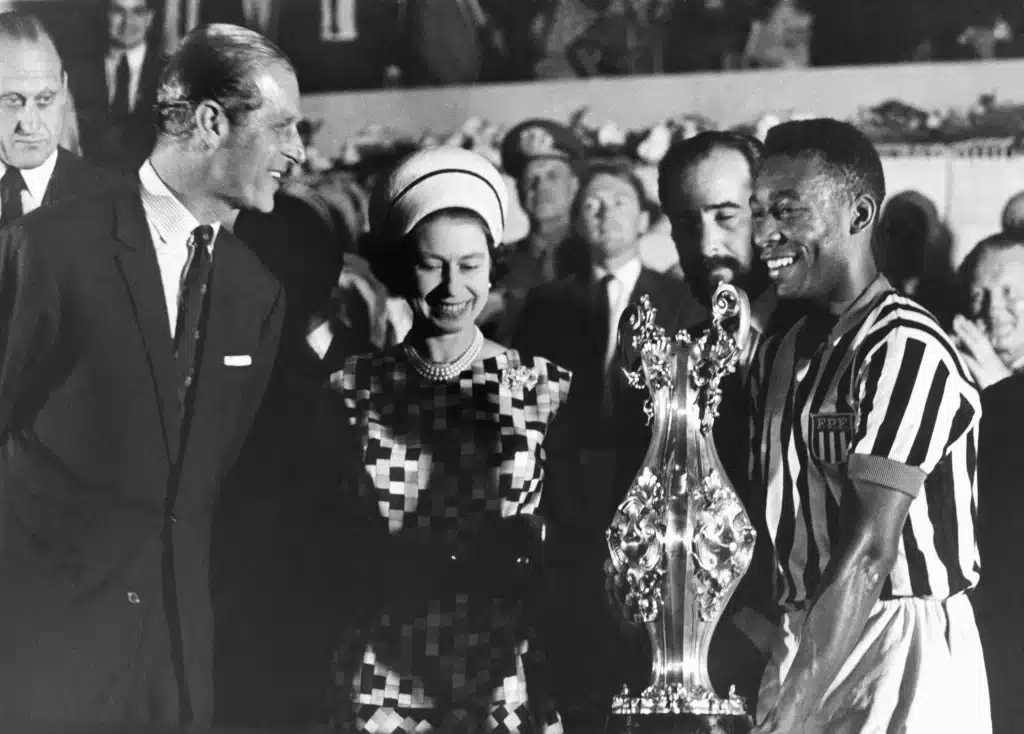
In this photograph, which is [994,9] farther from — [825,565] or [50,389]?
[50,389]

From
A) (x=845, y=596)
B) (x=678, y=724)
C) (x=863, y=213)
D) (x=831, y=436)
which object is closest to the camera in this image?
(x=678, y=724)

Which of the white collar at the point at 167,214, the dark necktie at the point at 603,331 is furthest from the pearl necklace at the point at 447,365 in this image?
the white collar at the point at 167,214

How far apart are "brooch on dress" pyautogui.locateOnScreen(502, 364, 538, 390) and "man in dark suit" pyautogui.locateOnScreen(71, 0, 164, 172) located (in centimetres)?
107

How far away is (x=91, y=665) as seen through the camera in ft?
12.5

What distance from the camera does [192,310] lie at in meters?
3.96

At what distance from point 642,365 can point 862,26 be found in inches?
38.3

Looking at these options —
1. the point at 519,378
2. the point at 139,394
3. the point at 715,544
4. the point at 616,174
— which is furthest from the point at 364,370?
the point at 715,544

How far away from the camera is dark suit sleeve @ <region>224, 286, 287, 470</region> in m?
3.92

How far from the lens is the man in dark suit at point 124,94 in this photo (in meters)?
4.07

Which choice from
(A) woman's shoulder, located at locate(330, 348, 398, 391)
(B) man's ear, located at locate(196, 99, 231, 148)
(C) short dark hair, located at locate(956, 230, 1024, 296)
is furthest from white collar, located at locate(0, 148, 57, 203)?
(C) short dark hair, located at locate(956, 230, 1024, 296)

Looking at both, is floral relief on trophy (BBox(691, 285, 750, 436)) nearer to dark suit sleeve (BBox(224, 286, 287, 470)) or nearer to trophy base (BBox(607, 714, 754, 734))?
trophy base (BBox(607, 714, 754, 734))

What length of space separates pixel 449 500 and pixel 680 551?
0.63 m

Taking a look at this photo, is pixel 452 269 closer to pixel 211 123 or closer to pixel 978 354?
pixel 211 123

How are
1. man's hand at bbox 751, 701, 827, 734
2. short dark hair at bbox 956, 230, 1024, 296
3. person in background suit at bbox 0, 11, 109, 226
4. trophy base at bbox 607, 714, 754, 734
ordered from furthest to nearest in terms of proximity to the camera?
person in background suit at bbox 0, 11, 109, 226 < short dark hair at bbox 956, 230, 1024, 296 < man's hand at bbox 751, 701, 827, 734 < trophy base at bbox 607, 714, 754, 734
